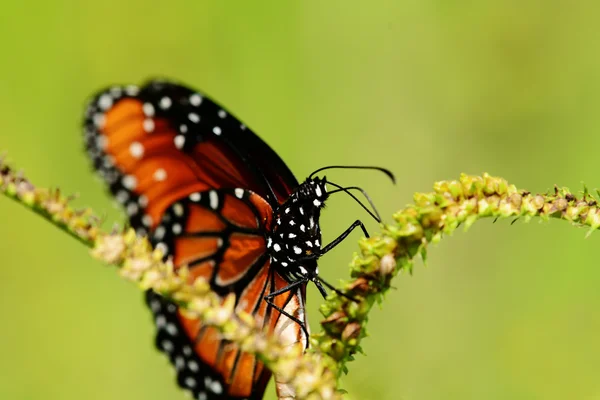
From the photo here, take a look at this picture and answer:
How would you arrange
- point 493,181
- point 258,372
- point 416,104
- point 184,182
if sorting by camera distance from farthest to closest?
point 416,104, point 184,182, point 258,372, point 493,181

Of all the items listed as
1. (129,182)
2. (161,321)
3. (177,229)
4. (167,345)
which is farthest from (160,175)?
(167,345)

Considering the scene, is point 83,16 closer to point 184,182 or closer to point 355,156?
point 355,156

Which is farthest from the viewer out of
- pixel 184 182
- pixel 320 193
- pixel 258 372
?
pixel 184 182

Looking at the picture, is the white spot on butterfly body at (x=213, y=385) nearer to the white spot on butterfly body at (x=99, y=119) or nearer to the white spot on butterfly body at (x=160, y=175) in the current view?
the white spot on butterfly body at (x=160, y=175)

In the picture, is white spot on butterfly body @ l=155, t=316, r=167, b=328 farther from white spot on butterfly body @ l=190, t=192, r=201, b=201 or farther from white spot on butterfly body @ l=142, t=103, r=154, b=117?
white spot on butterfly body @ l=142, t=103, r=154, b=117

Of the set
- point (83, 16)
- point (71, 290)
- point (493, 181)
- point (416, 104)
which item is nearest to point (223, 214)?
point (493, 181)

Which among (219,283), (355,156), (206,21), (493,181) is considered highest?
(206,21)

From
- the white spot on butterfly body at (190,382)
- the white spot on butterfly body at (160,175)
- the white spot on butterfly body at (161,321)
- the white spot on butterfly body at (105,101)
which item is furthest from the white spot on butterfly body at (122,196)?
the white spot on butterfly body at (190,382)
